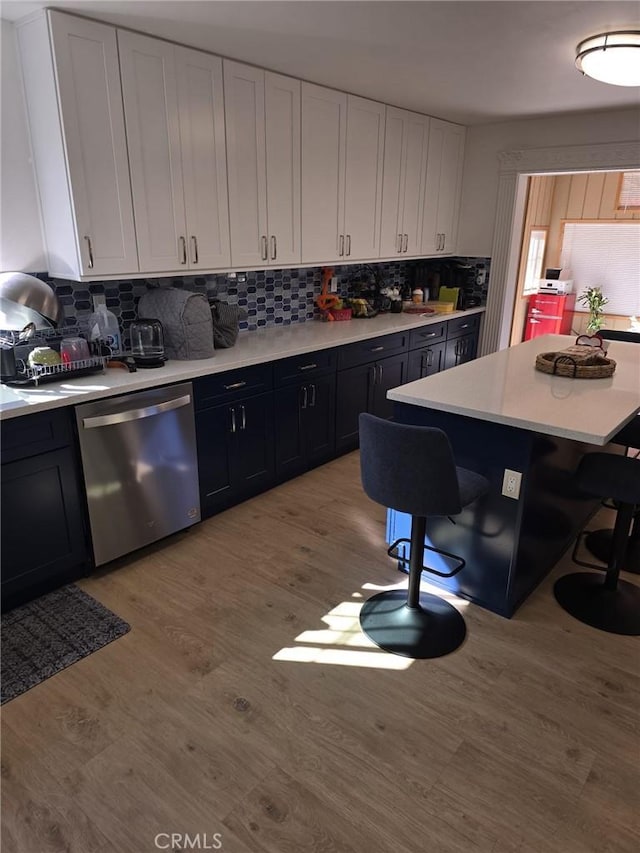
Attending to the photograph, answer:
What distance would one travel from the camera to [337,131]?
3.81m

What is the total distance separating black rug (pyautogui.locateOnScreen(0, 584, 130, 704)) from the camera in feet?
7.02

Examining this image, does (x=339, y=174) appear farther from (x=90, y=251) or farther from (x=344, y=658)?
(x=344, y=658)

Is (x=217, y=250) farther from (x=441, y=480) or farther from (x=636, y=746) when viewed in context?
(x=636, y=746)

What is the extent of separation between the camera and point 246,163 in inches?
129

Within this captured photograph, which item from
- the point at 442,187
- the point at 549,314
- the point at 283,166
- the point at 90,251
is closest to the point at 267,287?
the point at 283,166

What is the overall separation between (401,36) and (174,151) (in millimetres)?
1215

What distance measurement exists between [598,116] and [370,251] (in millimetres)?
2012

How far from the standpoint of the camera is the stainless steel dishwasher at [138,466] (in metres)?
2.54

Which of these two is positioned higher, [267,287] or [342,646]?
[267,287]

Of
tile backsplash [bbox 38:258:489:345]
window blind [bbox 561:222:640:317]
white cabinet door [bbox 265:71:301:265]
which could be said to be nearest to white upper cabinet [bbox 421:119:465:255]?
tile backsplash [bbox 38:258:489:345]

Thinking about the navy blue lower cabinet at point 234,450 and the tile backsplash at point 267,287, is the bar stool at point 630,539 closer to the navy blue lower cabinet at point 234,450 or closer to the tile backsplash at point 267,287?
the navy blue lower cabinet at point 234,450

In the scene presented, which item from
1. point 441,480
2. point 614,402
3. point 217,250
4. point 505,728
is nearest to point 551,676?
point 505,728

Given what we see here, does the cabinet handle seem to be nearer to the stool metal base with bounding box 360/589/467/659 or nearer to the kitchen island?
the kitchen island

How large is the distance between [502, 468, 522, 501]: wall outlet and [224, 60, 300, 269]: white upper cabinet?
2.00 m
